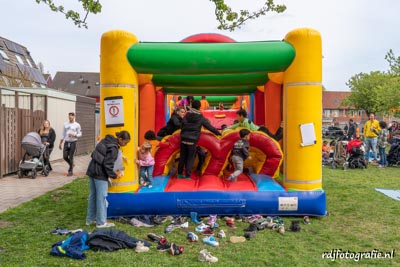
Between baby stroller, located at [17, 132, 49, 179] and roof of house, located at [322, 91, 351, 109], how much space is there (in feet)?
154

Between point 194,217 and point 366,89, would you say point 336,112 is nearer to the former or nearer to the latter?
point 366,89

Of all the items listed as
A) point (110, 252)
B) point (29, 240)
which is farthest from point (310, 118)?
point (29, 240)

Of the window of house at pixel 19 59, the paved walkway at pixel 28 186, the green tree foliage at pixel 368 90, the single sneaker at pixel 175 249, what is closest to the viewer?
the single sneaker at pixel 175 249

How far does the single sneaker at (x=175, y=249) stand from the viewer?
3676mm

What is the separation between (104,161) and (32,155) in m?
4.86

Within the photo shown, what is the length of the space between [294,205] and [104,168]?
104 inches

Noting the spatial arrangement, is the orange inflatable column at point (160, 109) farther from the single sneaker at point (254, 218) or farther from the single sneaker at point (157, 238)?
the single sneaker at point (157, 238)

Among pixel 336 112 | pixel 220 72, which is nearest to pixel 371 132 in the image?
pixel 220 72

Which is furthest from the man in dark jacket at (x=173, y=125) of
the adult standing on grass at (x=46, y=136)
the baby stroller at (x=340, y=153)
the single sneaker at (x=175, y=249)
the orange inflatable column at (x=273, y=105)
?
the baby stroller at (x=340, y=153)

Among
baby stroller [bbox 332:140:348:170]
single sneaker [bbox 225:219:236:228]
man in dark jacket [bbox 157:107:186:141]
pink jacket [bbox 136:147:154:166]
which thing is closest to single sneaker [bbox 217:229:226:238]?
single sneaker [bbox 225:219:236:228]

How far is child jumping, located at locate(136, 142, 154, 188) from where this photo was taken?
17.7 feet

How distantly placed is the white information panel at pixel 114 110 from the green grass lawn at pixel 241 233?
56.4 inches

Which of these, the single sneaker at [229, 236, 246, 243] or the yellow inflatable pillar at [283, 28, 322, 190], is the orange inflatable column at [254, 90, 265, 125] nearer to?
the yellow inflatable pillar at [283, 28, 322, 190]

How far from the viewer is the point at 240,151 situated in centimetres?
579
